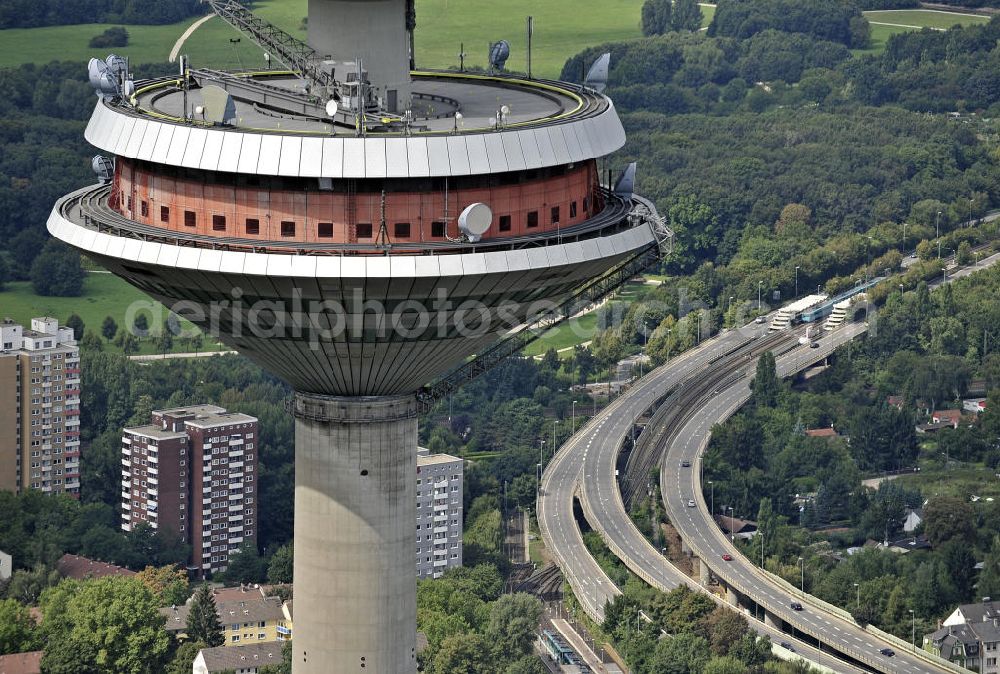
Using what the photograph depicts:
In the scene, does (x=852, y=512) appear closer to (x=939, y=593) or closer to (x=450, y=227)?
(x=939, y=593)

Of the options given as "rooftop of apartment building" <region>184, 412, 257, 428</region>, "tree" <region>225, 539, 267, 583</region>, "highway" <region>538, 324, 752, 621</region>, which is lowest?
"highway" <region>538, 324, 752, 621</region>

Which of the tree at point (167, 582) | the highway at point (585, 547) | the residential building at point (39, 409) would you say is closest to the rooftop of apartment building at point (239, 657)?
the tree at point (167, 582)

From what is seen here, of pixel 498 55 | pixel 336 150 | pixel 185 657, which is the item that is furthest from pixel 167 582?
pixel 336 150

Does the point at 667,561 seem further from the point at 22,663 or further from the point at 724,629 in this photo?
the point at 22,663

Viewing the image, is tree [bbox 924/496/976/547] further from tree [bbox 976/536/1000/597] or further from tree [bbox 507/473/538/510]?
tree [bbox 507/473/538/510]

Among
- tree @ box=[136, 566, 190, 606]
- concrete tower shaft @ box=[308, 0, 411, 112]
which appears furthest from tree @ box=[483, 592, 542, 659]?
concrete tower shaft @ box=[308, 0, 411, 112]

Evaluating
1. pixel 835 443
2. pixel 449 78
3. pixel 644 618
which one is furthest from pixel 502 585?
pixel 449 78
